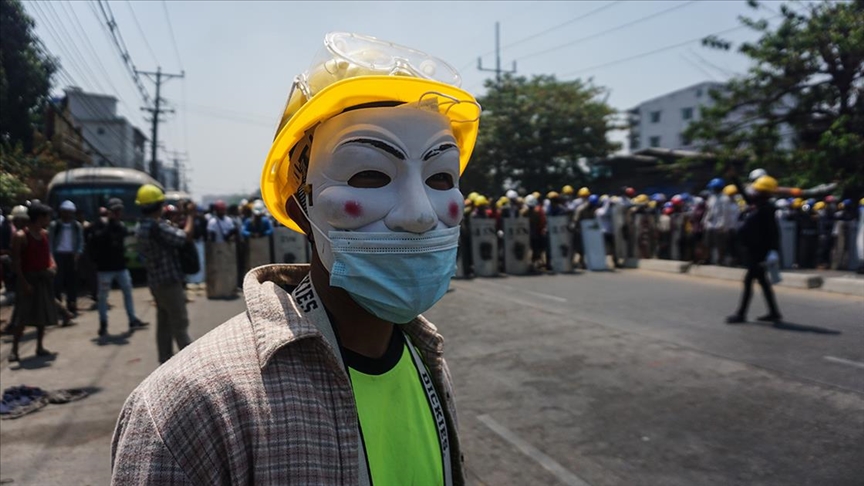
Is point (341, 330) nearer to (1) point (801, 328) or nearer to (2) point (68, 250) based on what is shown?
(1) point (801, 328)

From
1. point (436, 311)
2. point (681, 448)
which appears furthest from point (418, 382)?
point (436, 311)

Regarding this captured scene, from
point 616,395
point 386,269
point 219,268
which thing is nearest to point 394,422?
point 386,269

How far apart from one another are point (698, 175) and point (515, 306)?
20139 mm

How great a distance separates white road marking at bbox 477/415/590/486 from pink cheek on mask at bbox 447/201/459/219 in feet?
9.33

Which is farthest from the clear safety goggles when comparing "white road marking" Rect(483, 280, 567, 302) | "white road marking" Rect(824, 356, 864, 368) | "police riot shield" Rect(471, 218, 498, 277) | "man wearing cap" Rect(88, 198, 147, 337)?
"police riot shield" Rect(471, 218, 498, 277)

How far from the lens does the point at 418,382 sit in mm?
1553

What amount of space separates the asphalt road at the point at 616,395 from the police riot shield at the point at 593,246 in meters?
5.24

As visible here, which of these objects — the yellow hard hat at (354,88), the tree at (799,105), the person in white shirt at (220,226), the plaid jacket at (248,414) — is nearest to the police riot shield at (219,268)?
the person in white shirt at (220,226)

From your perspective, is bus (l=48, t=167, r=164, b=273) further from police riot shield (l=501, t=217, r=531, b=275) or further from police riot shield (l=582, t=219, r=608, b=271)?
police riot shield (l=582, t=219, r=608, b=271)

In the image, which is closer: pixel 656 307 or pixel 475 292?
pixel 656 307

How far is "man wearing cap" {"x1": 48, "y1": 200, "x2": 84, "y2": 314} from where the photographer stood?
33.0 ft

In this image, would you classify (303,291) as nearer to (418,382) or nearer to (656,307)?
(418,382)

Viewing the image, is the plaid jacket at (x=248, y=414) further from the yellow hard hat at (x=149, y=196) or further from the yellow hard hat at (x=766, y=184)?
the yellow hard hat at (x=766, y=184)

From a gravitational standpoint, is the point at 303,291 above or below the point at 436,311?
above
